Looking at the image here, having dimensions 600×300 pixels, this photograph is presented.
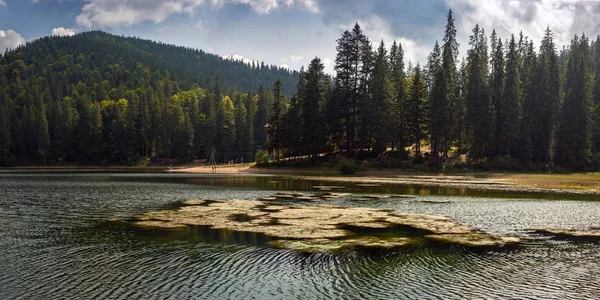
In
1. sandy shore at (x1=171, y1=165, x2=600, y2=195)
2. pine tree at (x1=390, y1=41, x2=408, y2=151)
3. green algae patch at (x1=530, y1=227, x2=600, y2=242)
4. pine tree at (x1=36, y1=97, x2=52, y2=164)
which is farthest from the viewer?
pine tree at (x1=36, y1=97, x2=52, y2=164)

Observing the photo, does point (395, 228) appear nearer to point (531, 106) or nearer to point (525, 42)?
point (531, 106)

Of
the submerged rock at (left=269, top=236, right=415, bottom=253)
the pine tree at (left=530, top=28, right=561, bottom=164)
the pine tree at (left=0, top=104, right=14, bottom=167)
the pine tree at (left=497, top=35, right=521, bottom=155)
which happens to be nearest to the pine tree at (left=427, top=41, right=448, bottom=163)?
the pine tree at (left=497, top=35, right=521, bottom=155)

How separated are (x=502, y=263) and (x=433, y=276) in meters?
4.07

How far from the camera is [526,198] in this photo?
133 feet

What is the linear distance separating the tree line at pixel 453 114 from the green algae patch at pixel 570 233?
169ft

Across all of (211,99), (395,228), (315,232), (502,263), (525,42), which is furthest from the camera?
(211,99)

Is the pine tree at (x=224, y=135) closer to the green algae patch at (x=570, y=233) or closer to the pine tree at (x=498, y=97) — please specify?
the pine tree at (x=498, y=97)

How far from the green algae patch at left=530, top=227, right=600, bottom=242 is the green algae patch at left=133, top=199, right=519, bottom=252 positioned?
350cm

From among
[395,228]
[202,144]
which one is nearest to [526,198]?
[395,228]

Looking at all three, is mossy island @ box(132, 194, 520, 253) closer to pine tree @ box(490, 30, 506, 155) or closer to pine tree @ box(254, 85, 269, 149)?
pine tree @ box(490, 30, 506, 155)

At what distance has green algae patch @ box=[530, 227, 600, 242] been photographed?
74.8ft

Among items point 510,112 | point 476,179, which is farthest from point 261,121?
point 476,179

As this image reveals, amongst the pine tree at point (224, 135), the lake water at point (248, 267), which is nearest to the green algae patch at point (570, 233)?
the lake water at point (248, 267)

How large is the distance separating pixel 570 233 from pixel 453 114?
5880 centimetres
